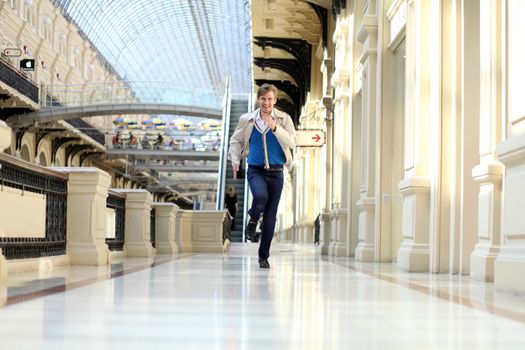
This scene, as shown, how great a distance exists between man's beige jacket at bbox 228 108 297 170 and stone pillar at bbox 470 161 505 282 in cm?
217

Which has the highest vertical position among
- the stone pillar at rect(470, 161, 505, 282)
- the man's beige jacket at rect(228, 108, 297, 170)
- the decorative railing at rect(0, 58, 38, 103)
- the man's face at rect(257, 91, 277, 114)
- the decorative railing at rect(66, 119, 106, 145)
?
the decorative railing at rect(0, 58, 38, 103)

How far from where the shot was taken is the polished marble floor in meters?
2.60

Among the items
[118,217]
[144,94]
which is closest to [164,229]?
[118,217]

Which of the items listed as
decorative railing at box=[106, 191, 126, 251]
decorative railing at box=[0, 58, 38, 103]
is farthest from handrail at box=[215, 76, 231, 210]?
decorative railing at box=[106, 191, 126, 251]

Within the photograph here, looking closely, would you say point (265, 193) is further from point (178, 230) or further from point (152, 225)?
point (178, 230)

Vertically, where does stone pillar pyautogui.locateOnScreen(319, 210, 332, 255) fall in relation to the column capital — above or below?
below

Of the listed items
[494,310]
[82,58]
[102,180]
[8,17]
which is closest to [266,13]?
[8,17]

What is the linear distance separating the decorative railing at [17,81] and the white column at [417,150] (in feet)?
79.8

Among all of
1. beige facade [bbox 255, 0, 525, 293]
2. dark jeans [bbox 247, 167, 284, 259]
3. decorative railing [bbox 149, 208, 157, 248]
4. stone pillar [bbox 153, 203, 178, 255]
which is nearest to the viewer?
beige facade [bbox 255, 0, 525, 293]

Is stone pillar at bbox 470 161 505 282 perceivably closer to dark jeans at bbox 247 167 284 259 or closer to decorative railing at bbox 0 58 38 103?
dark jeans at bbox 247 167 284 259

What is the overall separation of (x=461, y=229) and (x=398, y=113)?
3707 millimetres

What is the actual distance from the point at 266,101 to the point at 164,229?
26.3 feet

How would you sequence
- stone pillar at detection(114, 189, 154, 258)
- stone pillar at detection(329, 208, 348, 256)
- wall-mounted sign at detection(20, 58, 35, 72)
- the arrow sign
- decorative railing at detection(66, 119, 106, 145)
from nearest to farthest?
stone pillar at detection(114, 189, 154, 258) → stone pillar at detection(329, 208, 348, 256) → the arrow sign → wall-mounted sign at detection(20, 58, 35, 72) → decorative railing at detection(66, 119, 106, 145)

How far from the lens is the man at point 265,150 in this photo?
7.72m
